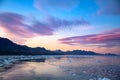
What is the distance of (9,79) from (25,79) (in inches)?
52.6

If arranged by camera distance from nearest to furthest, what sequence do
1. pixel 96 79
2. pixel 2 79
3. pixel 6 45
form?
1. pixel 2 79
2. pixel 96 79
3. pixel 6 45

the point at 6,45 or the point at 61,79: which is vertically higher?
the point at 6,45

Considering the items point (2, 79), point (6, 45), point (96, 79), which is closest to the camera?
point (2, 79)

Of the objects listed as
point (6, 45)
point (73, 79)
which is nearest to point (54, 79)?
point (73, 79)

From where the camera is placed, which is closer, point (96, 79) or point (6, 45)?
point (96, 79)

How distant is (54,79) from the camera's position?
16.0 meters

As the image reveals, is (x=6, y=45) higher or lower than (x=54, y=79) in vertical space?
higher

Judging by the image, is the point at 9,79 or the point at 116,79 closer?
the point at 9,79

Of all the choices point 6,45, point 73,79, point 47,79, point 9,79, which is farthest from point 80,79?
point 6,45

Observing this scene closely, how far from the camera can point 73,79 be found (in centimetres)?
1631

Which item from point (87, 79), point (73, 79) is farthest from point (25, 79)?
point (87, 79)

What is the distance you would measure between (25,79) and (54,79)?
2.46 meters

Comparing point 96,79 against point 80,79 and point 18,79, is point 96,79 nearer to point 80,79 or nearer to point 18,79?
point 80,79

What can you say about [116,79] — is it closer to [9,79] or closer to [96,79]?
[96,79]
